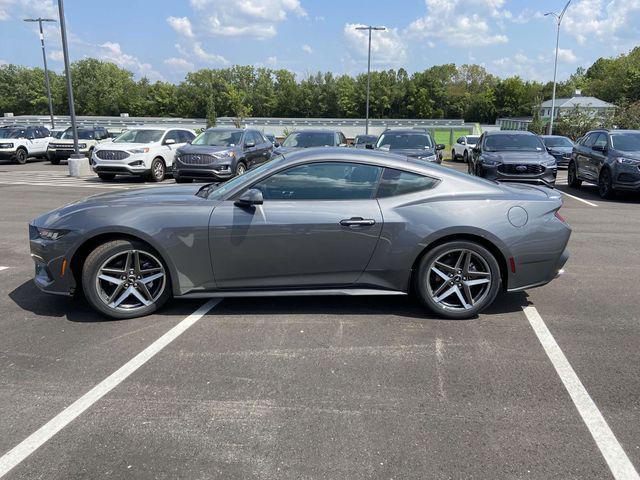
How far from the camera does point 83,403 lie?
11.0 ft

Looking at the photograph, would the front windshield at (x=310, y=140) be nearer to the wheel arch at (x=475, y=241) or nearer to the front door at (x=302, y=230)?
the front door at (x=302, y=230)

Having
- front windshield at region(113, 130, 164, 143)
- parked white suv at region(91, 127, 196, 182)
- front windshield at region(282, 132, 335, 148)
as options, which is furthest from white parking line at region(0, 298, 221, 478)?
front windshield at region(113, 130, 164, 143)

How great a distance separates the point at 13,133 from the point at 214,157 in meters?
16.4

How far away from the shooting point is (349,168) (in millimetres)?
4707

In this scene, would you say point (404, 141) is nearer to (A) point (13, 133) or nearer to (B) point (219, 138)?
(B) point (219, 138)

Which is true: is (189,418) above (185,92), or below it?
below

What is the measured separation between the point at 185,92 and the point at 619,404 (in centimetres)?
10911

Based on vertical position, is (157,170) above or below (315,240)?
below

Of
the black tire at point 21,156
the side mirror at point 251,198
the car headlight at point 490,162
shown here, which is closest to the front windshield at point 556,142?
the car headlight at point 490,162

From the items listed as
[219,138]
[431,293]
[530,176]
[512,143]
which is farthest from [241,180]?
[219,138]

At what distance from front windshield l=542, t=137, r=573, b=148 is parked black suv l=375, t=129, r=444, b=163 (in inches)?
464

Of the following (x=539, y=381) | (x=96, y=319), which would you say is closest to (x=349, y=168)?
(x=539, y=381)

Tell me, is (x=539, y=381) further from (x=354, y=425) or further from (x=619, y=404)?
(x=354, y=425)

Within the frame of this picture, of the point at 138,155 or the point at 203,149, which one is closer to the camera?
the point at 203,149
